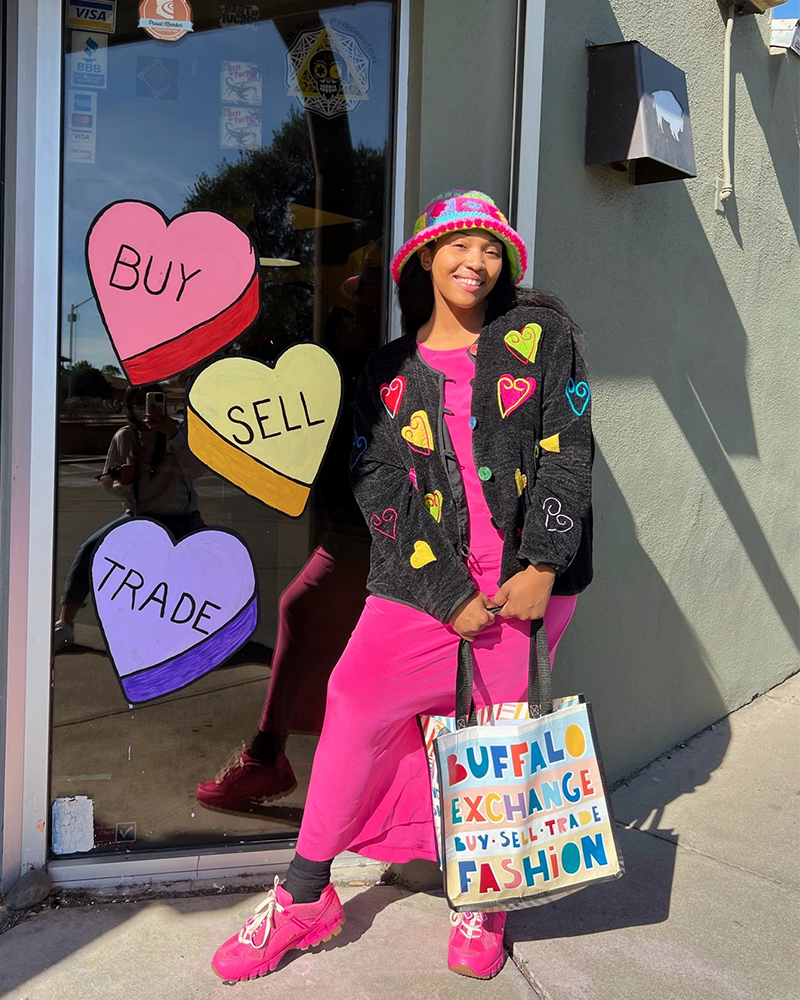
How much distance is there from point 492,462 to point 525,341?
31 cm

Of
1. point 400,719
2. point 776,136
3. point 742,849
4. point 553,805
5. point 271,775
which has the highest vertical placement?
point 776,136

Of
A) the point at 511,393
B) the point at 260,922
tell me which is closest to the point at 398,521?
the point at 511,393

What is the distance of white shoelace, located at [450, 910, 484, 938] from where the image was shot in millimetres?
2420

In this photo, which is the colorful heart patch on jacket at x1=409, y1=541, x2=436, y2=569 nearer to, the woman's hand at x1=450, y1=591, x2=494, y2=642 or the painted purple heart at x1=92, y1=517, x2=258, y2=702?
the woman's hand at x1=450, y1=591, x2=494, y2=642

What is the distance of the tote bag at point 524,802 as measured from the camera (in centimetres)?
220

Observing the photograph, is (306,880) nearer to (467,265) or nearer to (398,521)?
(398,521)

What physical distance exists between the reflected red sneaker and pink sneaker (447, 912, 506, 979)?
677 millimetres

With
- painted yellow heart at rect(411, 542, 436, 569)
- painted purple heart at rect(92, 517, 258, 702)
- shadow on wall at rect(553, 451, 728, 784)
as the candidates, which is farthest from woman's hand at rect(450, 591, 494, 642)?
shadow on wall at rect(553, 451, 728, 784)

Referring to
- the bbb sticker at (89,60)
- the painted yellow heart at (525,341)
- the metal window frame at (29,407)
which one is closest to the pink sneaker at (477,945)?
the metal window frame at (29,407)

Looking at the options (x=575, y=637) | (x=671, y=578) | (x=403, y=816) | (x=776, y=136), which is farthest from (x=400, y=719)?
(x=776, y=136)

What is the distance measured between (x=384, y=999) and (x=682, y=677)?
2.14m

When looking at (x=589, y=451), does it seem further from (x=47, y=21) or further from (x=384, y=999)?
(x=47, y=21)

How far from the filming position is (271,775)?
283 centimetres

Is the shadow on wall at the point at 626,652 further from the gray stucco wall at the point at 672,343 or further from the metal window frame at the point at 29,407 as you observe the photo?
the metal window frame at the point at 29,407
